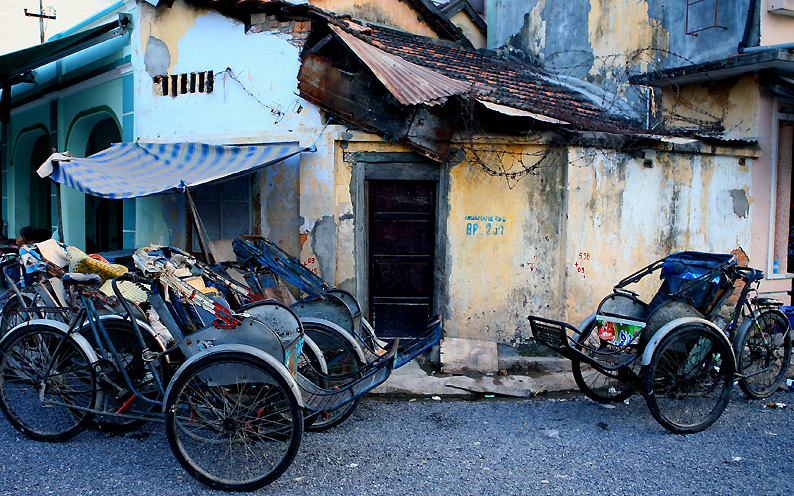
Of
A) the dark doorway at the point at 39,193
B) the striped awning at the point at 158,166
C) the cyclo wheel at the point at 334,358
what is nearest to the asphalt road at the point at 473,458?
the cyclo wheel at the point at 334,358

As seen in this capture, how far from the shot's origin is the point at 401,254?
23.6ft

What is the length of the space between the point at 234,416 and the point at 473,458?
1734 millimetres

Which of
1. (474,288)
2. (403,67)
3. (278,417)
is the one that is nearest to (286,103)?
(403,67)

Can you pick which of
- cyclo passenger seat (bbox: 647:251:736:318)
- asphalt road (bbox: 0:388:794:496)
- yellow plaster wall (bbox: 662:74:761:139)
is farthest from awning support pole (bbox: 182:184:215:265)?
yellow plaster wall (bbox: 662:74:761:139)

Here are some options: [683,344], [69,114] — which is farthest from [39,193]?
[683,344]

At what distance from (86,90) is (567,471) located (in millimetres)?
9605

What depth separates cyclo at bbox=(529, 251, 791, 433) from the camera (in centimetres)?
472

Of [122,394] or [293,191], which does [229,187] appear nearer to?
[293,191]

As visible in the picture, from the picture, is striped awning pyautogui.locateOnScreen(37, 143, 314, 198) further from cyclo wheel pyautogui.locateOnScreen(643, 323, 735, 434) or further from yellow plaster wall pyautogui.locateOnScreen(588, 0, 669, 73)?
yellow plaster wall pyautogui.locateOnScreen(588, 0, 669, 73)

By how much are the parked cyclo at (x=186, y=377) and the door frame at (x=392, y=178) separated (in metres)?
2.70

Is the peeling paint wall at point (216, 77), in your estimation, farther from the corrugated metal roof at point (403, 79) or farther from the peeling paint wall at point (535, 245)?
the peeling paint wall at point (535, 245)

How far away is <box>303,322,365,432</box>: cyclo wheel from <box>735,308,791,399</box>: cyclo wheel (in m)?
3.53

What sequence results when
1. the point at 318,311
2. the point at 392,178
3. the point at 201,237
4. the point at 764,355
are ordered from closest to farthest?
the point at 318,311
the point at 764,355
the point at 201,237
the point at 392,178

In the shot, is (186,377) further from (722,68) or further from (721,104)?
(721,104)
